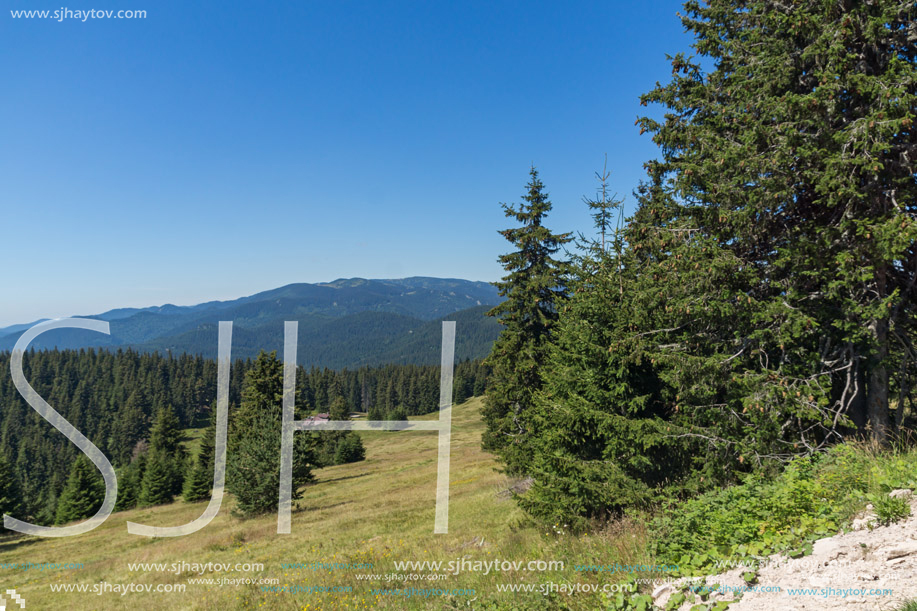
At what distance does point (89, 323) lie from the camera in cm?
1080

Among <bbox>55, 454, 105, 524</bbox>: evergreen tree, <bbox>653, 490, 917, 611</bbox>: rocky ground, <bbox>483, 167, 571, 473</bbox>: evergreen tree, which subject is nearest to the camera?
<bbox>653, 490, 917, 611</bbox>: rocky ground

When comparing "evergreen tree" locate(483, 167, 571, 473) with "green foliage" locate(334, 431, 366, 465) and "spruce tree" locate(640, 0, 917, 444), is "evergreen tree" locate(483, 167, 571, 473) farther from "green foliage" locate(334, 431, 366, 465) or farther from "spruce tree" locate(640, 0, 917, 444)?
"green foliage" locate(334, 431, 366, 465)

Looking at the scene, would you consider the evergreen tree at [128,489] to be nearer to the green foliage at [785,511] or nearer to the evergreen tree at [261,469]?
the evergreen tree at [261,469]

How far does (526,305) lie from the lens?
19719 mm

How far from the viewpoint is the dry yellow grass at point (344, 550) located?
25.1 ft

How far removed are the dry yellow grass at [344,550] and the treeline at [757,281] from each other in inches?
102

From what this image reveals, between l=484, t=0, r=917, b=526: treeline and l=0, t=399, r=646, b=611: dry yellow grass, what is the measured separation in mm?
2585

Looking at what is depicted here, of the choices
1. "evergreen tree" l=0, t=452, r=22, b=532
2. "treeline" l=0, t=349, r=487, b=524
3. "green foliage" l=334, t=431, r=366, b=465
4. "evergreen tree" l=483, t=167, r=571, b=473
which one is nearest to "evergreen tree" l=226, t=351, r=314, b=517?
"evergreen tree" l=483, t=167, r=571, b=473

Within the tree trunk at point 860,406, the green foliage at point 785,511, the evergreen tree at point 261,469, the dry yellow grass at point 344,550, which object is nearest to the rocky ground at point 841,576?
the green foliage at point 785,511

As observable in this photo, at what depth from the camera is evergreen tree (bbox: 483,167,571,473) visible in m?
19.4

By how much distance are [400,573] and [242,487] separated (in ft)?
59.6

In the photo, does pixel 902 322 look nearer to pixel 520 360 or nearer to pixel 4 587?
pixel 520 360

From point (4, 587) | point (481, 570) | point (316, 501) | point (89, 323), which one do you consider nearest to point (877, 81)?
point (481, 570)

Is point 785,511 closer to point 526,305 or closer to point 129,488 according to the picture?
point 526,305
